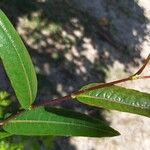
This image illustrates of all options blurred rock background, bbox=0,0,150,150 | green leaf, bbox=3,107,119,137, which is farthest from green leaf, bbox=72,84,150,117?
blurred rock background, bbox=0,0,150,150

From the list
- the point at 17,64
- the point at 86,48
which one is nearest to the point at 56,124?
the point at 17,64

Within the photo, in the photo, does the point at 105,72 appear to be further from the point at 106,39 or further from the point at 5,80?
the point at 5,80

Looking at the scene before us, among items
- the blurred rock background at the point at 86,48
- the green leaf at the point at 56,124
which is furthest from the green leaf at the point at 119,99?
the blurred rock background at the point at 86,48

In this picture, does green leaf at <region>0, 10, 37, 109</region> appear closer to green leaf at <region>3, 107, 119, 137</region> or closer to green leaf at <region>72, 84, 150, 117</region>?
green leaf at <region>3, 107, 119, 137</region>

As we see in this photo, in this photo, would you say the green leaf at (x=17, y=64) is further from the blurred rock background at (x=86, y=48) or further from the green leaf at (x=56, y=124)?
the blurred rock background at (x=86, y=48)

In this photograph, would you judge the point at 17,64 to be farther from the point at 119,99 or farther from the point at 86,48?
the point at 86,48

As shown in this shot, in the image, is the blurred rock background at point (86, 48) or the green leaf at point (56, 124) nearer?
the green leaf at point (56, 124)
